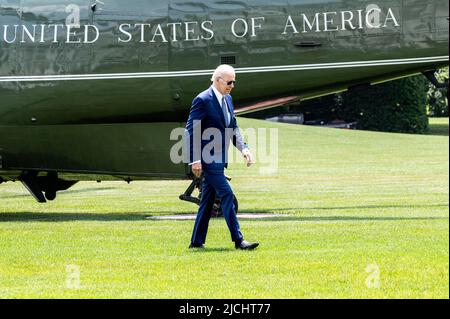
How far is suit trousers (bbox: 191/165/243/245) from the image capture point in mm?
10836

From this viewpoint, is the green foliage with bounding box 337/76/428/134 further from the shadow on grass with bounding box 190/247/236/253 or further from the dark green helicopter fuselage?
the shadow on grass with bounding box 190/247/236/253

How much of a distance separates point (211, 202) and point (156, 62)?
4030 millimetres

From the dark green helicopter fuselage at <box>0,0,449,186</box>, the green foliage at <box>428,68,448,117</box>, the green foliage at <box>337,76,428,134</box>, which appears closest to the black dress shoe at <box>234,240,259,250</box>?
the dark green helicopter fuselage at <box>0,0,449,186</box>

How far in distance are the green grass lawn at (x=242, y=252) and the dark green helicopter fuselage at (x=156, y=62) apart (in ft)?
3.74

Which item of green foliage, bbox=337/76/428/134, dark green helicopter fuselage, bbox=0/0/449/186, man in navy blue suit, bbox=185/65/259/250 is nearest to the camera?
man in navy blue suit, bbox=185/65/259/250

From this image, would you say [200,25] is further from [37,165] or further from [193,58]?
[37,165]

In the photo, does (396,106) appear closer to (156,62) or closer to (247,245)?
(156,62)

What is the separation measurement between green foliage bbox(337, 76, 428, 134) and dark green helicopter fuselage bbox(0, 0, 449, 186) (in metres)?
35.8

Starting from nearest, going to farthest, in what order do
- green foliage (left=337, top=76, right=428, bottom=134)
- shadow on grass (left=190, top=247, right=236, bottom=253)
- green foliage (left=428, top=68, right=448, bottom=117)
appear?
shadow on grass (left=190, top=247, right=236, bottom=253) → green foliage (left=337, top=76, right=428, bottom=134) → green foliage (left=428, top=68, right=448, bottom=117)

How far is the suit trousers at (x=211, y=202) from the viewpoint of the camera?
10836 mm

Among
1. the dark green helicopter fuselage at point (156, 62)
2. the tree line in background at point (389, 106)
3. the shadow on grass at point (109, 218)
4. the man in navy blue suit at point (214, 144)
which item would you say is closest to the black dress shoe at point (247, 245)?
the man in navy blue suit at point (214, 144)

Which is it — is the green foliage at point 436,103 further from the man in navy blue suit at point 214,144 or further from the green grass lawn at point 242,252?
the man in navy blue suit at point 214,144

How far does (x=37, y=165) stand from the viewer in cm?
1532

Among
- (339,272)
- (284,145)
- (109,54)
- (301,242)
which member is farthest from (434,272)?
(284,145)
